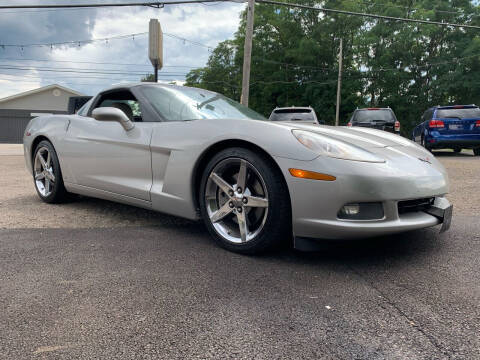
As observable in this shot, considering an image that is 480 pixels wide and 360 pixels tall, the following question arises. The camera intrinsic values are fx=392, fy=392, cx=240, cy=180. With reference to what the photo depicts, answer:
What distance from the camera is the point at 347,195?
7.35 feet

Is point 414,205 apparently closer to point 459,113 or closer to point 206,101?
point 206,101

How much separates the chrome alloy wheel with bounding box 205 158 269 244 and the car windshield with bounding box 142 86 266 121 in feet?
2.12

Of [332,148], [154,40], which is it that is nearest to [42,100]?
[154,40]

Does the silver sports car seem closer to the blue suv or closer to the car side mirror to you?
the car side mirror

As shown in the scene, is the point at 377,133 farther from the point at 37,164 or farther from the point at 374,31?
the point at 374,31

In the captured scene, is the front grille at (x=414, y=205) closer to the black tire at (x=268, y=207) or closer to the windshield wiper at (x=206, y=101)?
the black tire at (x=268, y=207)

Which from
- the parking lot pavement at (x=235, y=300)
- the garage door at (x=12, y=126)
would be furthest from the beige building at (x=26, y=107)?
the parking lot pavement at (x=235, y=300)

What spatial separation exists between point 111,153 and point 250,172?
1.45 m

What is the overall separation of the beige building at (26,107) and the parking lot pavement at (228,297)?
3490cm

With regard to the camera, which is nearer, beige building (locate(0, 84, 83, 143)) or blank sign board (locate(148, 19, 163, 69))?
blank sign board (locate(148, 19, 163, 69))

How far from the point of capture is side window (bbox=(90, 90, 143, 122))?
365 cm

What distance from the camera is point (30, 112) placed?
112ft

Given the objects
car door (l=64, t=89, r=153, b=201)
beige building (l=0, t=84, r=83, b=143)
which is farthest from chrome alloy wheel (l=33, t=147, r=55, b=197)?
beige building (l=0, t=84, r=83, b=143)

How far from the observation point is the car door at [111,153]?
3.17 meters
